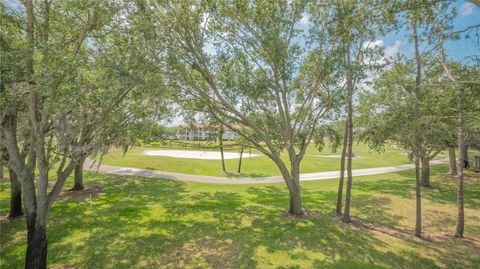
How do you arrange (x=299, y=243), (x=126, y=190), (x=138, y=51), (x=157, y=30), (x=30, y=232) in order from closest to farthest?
(x=30, y=232)
(x=138, y=51)
(x=157, y=30)
(x=299, y=243)
(x=126, y=190)

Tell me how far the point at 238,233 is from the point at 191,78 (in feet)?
21.8

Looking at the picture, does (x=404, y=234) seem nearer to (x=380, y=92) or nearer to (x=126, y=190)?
(x=380, y=92)

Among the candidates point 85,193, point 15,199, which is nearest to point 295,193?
point 85,193

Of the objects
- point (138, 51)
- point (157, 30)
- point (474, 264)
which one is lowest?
point (474, 264)

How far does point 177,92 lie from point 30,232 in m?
6.58

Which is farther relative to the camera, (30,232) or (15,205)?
(15,205)

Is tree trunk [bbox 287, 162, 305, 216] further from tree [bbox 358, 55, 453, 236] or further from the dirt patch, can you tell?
the dirt patch

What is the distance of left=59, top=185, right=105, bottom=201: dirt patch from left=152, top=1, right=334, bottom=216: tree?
983cm

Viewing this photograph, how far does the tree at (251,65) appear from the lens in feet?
29.9

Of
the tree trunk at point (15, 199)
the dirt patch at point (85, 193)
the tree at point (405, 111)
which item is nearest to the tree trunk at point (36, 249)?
the tree trunk at point (15, 199)

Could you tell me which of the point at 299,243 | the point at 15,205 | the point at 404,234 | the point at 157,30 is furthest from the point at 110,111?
the point at 404,234

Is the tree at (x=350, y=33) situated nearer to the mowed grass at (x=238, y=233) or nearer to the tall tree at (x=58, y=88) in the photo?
the mowed grass at (x=238, y=233)

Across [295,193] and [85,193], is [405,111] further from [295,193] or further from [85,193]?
[85,193]

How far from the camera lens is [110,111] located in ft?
24.9
